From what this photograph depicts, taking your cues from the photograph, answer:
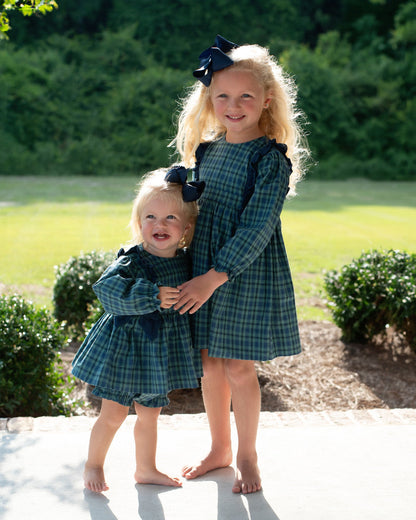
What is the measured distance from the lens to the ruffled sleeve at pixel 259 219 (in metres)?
2.21

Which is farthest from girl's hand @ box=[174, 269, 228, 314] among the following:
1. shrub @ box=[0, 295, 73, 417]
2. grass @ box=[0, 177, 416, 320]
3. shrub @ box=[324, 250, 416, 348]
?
grass @ box=[0, 177, 416, 320]

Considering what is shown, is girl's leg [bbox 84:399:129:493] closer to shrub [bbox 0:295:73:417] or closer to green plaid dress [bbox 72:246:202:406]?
green plaid dress [bbox 72:246:202:406]

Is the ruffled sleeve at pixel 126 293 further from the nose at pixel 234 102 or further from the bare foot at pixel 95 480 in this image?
the nose at pixel 234 102

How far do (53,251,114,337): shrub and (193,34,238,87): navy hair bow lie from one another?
2542mm

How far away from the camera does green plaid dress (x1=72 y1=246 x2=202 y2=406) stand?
216 centimetres

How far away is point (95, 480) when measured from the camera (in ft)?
7.43

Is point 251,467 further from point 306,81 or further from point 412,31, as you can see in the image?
point 412,31

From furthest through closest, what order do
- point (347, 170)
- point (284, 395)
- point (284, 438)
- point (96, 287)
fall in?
1. point (347, 170)
2. point (284, 395)
3. point (284, 438)
4. point (96, 287)

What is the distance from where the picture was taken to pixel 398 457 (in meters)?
2.54

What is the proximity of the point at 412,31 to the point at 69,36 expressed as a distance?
12363 millimetres

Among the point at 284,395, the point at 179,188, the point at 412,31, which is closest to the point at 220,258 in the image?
the point at 179,188

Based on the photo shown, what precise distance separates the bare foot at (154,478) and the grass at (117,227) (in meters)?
2.62

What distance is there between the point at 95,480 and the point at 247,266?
34.7 inches

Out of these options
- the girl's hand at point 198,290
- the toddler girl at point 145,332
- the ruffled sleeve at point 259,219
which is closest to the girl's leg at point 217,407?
the toddler girl at point 145,332
